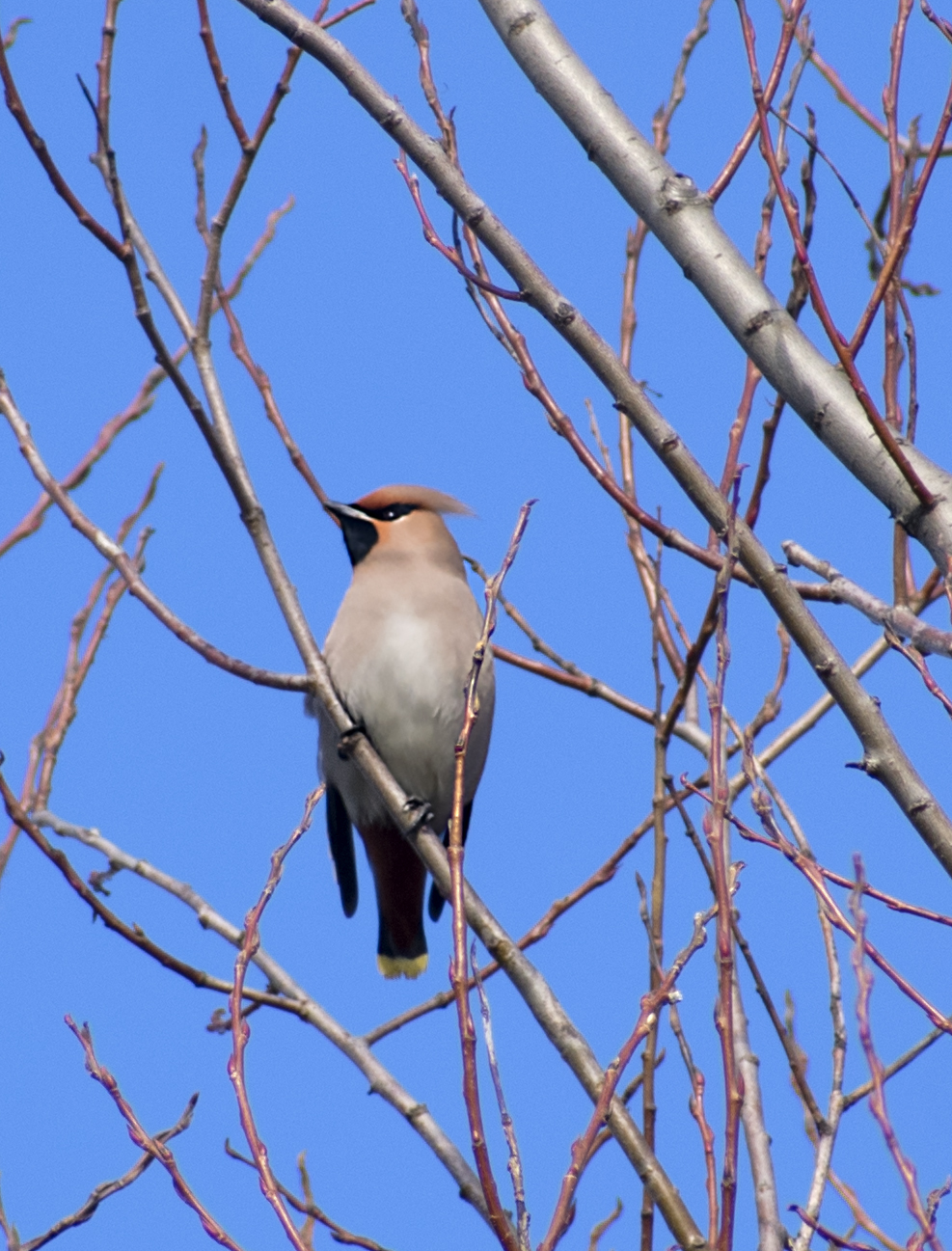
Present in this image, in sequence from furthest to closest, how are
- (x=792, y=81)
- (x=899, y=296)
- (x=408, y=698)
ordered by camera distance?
(x=408, y=698)
(x=792, y=81)
(x=899, y=296)

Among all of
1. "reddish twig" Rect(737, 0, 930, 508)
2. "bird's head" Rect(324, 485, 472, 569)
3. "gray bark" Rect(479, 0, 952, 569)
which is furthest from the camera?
"bird's head" Rect(324, 485, 472, 569)


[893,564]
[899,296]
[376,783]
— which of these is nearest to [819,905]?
[893,564]

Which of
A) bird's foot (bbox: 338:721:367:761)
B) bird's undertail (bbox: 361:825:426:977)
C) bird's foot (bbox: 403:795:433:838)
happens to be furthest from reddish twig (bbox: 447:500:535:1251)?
bird's undertail (bbox: 361:825:426:977)

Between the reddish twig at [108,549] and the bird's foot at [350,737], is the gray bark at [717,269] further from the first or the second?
the bird's foot at [350,737]

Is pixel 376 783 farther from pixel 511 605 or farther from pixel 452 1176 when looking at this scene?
pixel 452 1176

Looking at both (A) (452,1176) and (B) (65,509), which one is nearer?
(A) (452,1176)

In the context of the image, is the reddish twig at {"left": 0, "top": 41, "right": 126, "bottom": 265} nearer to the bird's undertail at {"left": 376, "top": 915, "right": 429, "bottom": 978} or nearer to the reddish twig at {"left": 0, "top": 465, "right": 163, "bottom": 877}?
the reddish twig at {"left": 0, "top": 465, "right": 163, "bottom": 877}

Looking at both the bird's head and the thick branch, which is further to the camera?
the bird's head

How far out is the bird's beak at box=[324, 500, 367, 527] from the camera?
177 inches

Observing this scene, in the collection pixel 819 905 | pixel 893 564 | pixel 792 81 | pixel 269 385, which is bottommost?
pixel 819 905

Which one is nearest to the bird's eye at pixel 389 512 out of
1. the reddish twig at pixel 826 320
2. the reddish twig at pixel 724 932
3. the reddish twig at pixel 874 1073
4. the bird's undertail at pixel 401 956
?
the bird's undertail at pixel 401 956

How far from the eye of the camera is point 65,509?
2.99m

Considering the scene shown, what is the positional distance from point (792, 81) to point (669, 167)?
668 mm

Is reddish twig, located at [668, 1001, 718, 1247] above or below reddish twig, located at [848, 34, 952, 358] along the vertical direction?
below
